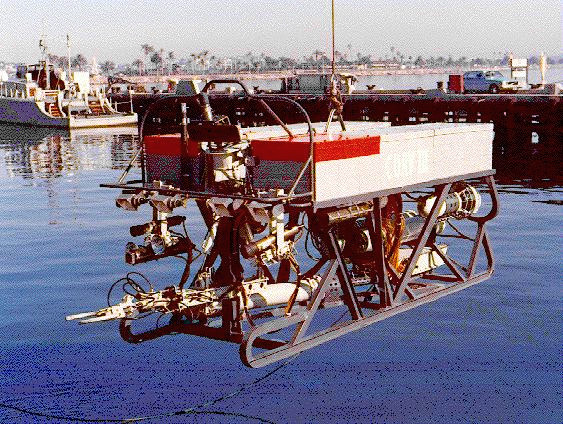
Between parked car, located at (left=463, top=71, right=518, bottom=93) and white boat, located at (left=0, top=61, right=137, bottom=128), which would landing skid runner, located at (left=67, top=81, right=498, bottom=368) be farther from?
white boat, located at (left=0, top=61, right=137, bottom=128)

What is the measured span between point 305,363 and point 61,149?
175ft

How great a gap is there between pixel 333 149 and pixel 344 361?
14.9ft

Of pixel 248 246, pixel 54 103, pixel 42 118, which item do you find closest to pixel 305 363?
pixel 248 246

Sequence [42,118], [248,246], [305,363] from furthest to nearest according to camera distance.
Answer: [42,118]
[305,363]
[248,246]

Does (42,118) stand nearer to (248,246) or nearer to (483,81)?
(483,81)

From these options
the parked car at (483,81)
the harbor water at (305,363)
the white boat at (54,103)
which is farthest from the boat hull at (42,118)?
the harbor water at (305,363)

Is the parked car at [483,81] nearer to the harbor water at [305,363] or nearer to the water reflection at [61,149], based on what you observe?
the water reflection at [61,149]

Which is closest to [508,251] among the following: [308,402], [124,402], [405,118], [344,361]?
[344,361]

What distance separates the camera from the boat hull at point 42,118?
86500 mm

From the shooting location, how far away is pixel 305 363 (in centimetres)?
1426

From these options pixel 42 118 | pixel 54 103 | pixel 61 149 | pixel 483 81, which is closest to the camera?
pixel 61 149

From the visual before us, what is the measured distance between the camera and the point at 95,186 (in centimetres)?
4125

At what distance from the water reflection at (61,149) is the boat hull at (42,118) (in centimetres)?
110

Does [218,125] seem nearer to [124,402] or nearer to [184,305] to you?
[184,305]
